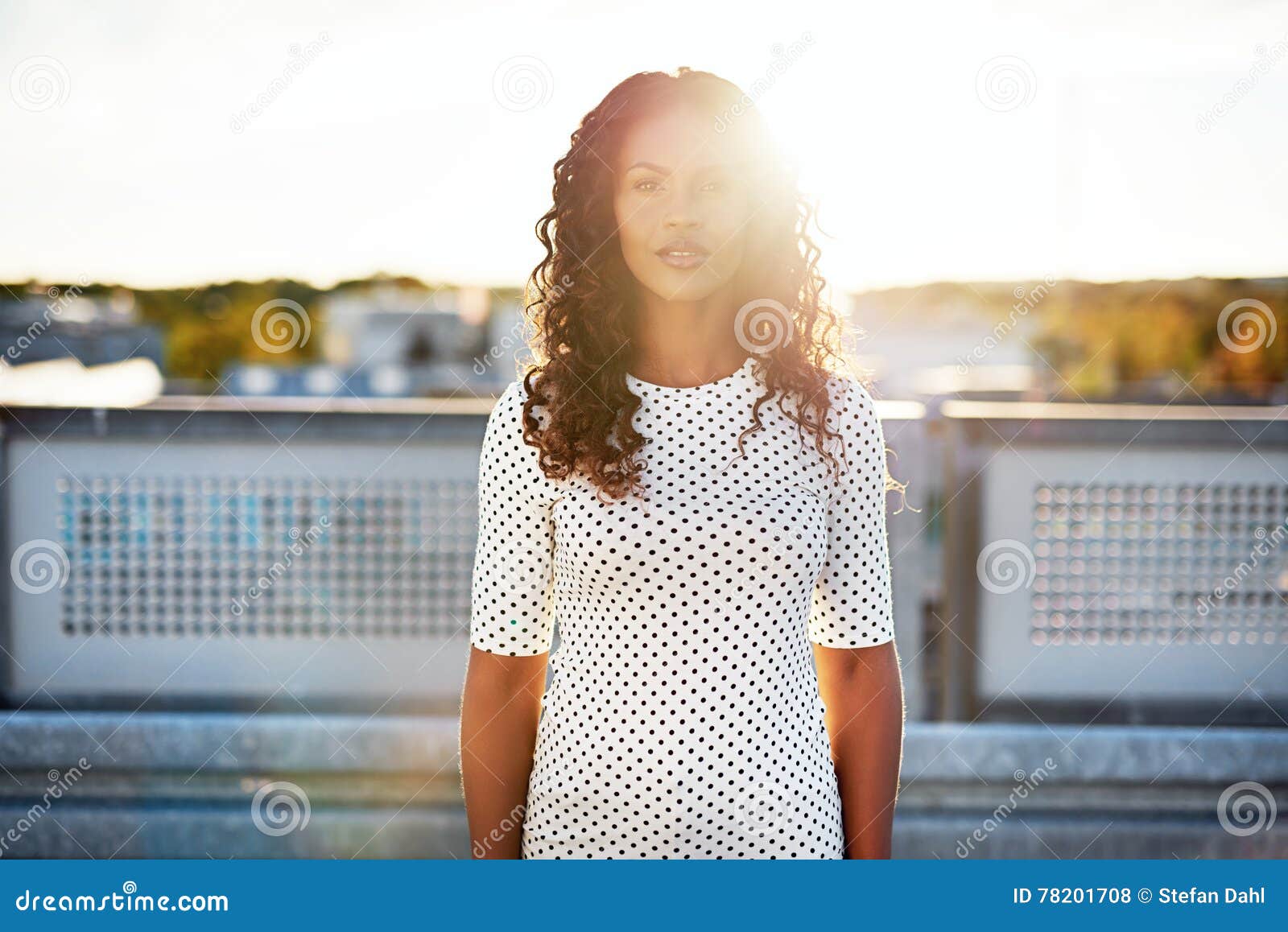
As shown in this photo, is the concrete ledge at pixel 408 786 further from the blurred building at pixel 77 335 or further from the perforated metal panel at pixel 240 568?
the blurred building at pixel 77 335

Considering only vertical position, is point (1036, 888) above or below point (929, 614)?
above

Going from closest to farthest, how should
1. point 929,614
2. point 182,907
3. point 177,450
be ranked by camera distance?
1. point 182,907
2. point 177,450
3. point 929,614

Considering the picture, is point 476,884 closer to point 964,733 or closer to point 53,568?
point 964,733

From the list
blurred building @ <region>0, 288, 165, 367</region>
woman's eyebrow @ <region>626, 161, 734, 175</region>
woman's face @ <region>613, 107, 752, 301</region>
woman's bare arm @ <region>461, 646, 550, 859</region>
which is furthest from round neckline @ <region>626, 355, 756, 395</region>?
blurred building @ <region>0, 288, 165, 367</region>

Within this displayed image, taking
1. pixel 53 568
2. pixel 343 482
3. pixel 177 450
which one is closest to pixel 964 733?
pixel 343 482

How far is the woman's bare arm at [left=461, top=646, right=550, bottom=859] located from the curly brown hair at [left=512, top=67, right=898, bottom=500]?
365mm

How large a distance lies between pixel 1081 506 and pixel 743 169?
244 cm

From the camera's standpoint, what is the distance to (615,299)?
1973 millimetres

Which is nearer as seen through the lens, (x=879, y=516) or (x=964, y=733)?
(x=879, y=516)

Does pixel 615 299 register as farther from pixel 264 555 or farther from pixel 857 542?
pixel 264 555

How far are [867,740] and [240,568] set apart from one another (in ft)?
8.33

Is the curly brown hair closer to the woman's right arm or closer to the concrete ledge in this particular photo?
the woman's right arm

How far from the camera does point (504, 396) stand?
1958 millimetres

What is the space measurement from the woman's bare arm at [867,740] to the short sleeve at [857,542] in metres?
0.05
